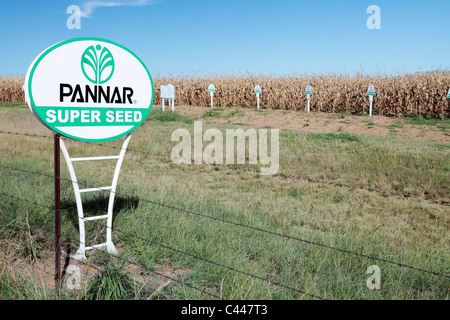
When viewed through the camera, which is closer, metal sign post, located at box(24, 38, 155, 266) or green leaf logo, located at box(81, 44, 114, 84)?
metal sign post, located at box(24, 38, 155, 266)

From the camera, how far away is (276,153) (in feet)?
32.5

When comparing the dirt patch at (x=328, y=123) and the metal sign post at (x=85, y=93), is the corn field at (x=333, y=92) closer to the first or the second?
the dirt patch at (x=328, y=123)

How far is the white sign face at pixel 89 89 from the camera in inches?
128

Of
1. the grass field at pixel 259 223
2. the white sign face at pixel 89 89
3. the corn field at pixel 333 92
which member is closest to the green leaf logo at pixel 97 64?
the white sign face at pixel 89 89

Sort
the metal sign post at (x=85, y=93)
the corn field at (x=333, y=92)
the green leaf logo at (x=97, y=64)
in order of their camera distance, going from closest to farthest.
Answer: the metal sign post at (x=85, y=93), the green leaf logo at (x=97, y=64), the corn field at (x=333, y=92)

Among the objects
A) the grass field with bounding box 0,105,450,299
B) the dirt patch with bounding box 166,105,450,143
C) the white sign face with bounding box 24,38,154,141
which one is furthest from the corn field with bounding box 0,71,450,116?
the white sign face with bounding box 24,38,154,141

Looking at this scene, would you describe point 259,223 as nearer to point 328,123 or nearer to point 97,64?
point 97,64

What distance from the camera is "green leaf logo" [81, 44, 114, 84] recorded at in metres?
3.49

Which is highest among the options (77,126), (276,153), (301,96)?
(301,96)

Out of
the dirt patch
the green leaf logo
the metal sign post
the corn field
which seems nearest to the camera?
the metal sign post

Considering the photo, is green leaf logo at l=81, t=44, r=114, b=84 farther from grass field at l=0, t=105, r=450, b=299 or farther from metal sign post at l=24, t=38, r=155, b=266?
grass field at l=0, t=105, r=450, b=299
